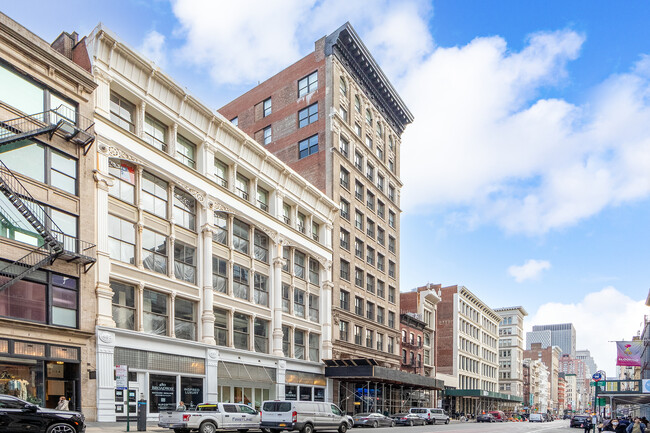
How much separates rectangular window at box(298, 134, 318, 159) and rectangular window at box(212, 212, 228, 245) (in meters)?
18.6

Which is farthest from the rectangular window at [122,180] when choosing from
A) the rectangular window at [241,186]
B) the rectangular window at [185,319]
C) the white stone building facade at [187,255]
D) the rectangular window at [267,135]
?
the rectangular window at [267,135]

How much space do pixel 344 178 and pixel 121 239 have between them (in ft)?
95.7

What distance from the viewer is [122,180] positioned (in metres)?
30.8

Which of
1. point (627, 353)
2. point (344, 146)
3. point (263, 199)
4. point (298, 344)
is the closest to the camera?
point (263, 199)

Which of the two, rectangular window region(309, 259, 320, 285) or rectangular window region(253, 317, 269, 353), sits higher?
rectangular window region(309, 259, 320, 285)

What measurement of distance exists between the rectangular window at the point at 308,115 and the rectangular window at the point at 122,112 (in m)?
25.3

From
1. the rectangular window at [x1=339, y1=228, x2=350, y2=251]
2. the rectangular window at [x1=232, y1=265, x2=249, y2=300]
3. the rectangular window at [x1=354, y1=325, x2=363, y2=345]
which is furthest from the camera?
the rectangular window at [x1=354, y1=325, x2=363, y2=345]

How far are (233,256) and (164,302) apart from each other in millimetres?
6968

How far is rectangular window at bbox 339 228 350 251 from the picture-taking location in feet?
179

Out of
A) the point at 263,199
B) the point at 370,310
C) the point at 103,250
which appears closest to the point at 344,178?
the point at 370,310

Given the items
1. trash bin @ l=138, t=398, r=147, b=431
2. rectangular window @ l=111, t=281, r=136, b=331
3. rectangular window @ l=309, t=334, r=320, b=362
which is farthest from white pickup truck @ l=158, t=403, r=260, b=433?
rectangular window @ l=309, t=334, r=320, b=362

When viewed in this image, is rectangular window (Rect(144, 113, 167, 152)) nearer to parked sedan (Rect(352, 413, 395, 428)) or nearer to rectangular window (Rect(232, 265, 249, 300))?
rectangular window (Rect(232, 265, 249, 300))

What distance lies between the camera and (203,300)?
35.1m

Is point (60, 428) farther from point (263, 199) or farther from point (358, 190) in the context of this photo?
point (358, 190)
